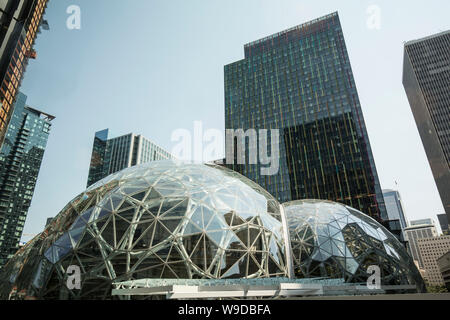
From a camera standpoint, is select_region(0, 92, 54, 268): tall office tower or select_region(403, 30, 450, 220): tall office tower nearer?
select_region(403, 30, 450, 220): tall office tower

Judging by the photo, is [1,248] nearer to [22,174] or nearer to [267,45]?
[22,174]

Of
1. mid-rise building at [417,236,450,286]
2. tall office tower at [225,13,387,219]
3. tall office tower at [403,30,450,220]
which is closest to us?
tall office tower at [225,13,387,219]

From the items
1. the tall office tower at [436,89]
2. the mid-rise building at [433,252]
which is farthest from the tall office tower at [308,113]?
the mid-rise building at [433,252]

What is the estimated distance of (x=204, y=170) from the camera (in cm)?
1792

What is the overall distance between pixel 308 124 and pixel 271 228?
279 feet

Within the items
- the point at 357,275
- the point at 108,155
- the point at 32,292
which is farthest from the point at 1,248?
the point at 357,275

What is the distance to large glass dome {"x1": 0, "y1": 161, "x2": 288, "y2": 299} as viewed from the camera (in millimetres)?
11992

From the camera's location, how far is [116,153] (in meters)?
147

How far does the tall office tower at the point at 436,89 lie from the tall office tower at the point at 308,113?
3795 cm

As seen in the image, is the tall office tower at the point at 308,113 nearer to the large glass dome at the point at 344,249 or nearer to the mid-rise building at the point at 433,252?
the large glass dome at the point at 344,249

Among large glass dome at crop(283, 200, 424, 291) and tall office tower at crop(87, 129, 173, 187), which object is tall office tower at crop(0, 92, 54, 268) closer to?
tall office tower at crop(87, 129, 173, 187)

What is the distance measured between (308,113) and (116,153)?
105 meters

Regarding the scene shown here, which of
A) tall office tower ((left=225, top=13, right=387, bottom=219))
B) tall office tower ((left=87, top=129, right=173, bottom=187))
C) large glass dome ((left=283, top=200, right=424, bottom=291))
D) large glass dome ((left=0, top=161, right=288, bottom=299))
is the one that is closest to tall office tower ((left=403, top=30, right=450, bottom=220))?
tall office tower ((left=225, top=13, right=387, bottom=219))

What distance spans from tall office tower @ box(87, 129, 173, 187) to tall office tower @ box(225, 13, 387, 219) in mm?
63860
